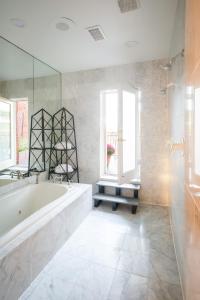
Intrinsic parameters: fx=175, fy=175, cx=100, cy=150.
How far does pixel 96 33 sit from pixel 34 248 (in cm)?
230

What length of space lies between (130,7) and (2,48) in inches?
62.9

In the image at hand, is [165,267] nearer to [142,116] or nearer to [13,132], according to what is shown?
[142,116]

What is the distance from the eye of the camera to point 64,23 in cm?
187

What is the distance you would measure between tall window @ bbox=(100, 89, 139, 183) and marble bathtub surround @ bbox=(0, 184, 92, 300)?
0.94 m

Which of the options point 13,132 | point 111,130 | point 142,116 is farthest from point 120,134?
point 13,132

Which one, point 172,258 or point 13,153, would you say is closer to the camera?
point 172,258

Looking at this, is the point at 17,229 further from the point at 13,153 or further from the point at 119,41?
the point at 119,41

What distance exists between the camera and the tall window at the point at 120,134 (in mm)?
2543

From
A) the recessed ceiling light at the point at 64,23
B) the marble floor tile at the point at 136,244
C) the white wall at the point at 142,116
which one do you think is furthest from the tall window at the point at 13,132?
the marble floor tile at the point at 136,244

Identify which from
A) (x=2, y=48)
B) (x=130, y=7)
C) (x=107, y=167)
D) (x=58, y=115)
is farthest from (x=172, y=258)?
(x=2, y=48)

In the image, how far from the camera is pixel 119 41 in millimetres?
2221

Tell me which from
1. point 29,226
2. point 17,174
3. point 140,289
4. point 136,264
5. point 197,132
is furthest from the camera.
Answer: point 17,174

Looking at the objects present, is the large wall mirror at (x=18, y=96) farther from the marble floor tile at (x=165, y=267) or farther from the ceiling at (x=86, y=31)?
the marble floor tile at (x=165, y=267)

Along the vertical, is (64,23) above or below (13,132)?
above
